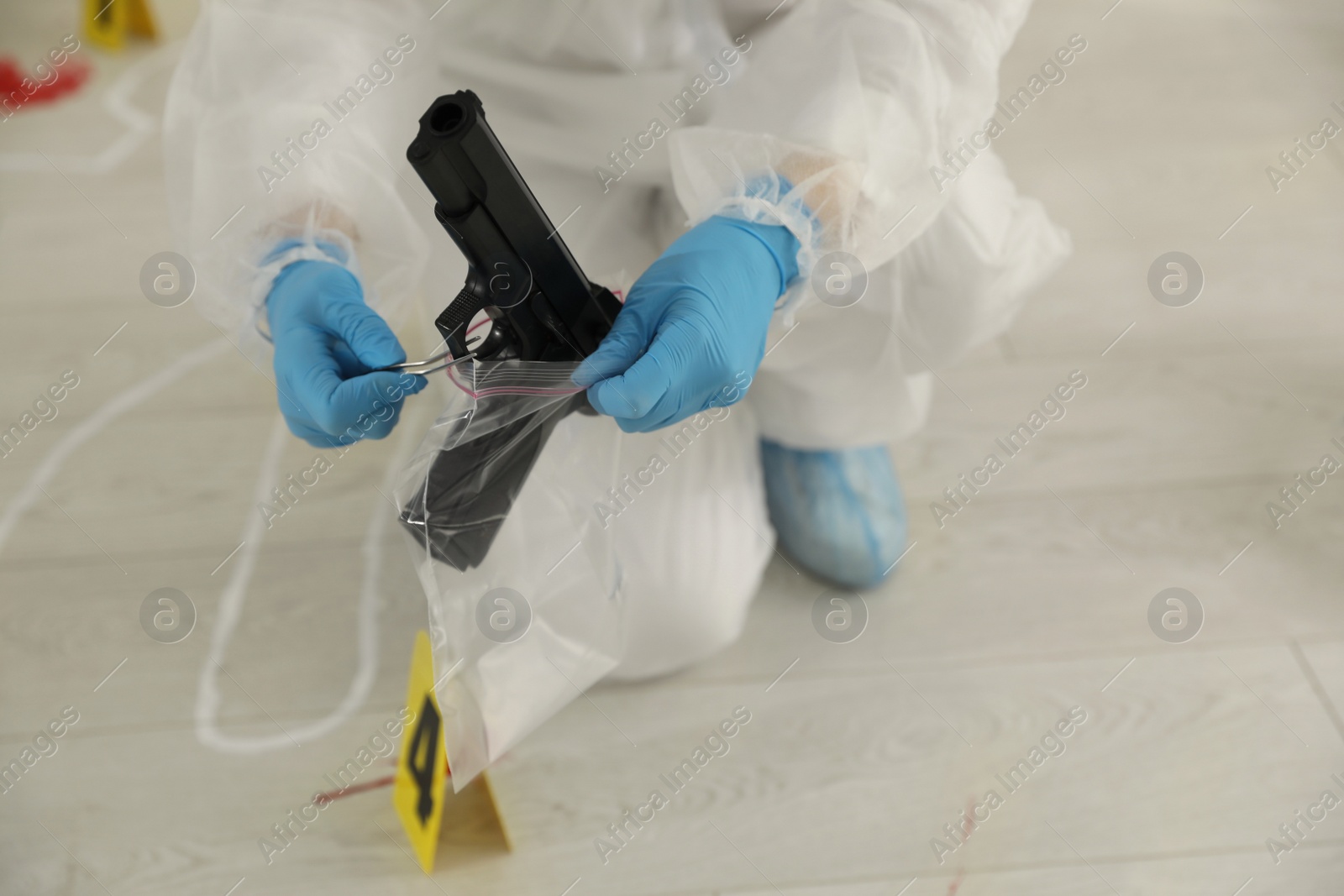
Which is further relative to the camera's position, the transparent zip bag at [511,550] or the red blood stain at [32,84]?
the red blood stain at [32,84]

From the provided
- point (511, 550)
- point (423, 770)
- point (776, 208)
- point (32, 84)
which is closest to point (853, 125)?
point (776, 208)

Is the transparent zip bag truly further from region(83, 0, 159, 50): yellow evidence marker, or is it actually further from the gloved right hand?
region(83, 0, 159, 50): yellow evidence marker

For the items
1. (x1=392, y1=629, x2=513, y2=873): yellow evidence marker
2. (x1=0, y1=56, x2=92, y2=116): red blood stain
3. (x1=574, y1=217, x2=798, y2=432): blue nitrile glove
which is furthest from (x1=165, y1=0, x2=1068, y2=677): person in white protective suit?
(x1=0, y1=56, x2=92, y2=116): red blood stain

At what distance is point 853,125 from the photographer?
0.62m

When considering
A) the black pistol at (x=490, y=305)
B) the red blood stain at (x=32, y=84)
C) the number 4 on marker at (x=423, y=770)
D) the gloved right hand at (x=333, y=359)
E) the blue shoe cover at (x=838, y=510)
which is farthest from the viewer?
the red blood stain at (x=32, y=84)

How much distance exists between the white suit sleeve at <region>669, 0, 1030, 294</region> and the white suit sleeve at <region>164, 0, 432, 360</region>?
210 millimetres

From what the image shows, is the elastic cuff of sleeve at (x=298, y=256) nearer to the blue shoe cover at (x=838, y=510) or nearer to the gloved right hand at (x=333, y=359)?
the gloved right hand at (x=333, y=359)

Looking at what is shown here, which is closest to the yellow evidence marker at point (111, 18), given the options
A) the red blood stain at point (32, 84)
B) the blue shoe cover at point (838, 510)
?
the red blood stain at point (32, 84)

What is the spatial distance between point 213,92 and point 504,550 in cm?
36

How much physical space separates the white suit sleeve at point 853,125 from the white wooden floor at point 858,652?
0.36m

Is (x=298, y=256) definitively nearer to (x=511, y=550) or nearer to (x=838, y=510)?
(x=511, y=550)

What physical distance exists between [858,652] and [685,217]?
0.37m

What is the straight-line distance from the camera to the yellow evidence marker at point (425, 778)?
26.8 inches

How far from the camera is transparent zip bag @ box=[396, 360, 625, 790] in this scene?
0.54 meters
